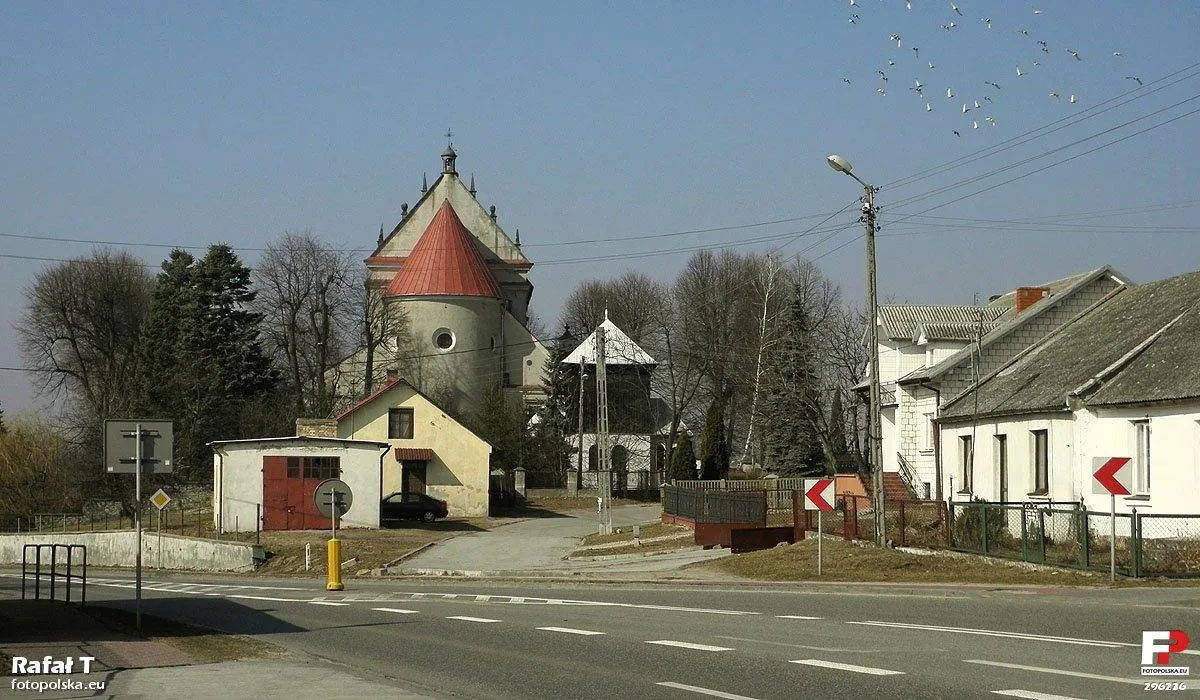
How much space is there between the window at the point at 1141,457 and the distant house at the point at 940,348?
9.83 m

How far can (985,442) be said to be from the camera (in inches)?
1441

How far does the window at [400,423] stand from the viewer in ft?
195

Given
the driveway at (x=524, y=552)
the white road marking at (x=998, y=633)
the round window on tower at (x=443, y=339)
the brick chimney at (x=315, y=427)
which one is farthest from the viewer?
the round window on tower at (x=443, y=339)

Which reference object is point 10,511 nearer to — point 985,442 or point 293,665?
point 985,442

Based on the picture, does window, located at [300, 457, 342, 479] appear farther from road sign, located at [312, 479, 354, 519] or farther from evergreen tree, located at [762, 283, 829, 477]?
evergreen tree, located at [762, 283, 829, 477]

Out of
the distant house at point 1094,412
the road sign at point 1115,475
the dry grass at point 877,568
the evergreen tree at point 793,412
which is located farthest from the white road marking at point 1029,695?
the evergreen tree at point 793,412

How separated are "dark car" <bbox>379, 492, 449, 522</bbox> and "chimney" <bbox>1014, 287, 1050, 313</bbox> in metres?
25.0

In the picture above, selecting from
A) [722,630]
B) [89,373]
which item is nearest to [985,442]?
[722,630]

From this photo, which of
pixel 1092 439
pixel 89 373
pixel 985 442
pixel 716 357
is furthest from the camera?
pixel 716 357

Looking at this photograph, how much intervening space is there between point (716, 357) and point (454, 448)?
2867 centimetres

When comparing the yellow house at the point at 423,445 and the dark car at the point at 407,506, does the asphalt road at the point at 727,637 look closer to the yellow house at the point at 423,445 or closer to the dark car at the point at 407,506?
the dark car at the point at 407,506

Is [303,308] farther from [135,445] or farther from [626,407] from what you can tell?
[135,445]

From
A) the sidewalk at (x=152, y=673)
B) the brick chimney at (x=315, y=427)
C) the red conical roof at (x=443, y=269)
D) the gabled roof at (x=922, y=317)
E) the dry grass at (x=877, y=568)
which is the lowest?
the dry grass at (x=877, y=568)

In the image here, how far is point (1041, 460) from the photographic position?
33.5m
